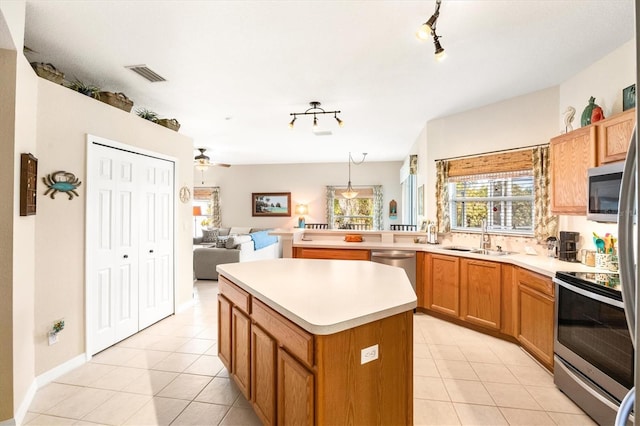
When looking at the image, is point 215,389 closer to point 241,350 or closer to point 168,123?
point 241,350

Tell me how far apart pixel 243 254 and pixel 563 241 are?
4.88m

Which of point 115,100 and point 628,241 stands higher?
point 115,100

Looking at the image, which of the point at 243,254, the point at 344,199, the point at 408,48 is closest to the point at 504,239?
the point at 408,48

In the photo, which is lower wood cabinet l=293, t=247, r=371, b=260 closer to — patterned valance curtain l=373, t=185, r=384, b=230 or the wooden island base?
the wooden island base

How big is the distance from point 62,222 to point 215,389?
73.3 inches

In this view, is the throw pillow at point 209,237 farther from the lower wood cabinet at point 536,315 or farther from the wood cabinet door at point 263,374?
the lower wood cabinet at point 536,315

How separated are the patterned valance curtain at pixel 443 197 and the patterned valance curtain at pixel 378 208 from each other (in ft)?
13.8

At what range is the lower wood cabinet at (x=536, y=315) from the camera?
8.50 feet

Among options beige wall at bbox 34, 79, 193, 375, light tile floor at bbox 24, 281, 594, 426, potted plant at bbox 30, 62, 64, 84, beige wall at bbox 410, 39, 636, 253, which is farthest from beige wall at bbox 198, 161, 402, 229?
potted plant at bbox 30, 62, 64, 84

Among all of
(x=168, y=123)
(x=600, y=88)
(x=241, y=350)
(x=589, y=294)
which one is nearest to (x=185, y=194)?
(x=168, y=123)

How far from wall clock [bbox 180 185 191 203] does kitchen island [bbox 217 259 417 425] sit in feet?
8.41

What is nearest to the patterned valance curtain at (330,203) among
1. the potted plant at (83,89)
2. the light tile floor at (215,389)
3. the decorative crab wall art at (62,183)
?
the light tile floor at (215,389)

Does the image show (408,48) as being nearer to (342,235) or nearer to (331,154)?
(342,235)

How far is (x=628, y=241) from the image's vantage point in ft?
2.50
